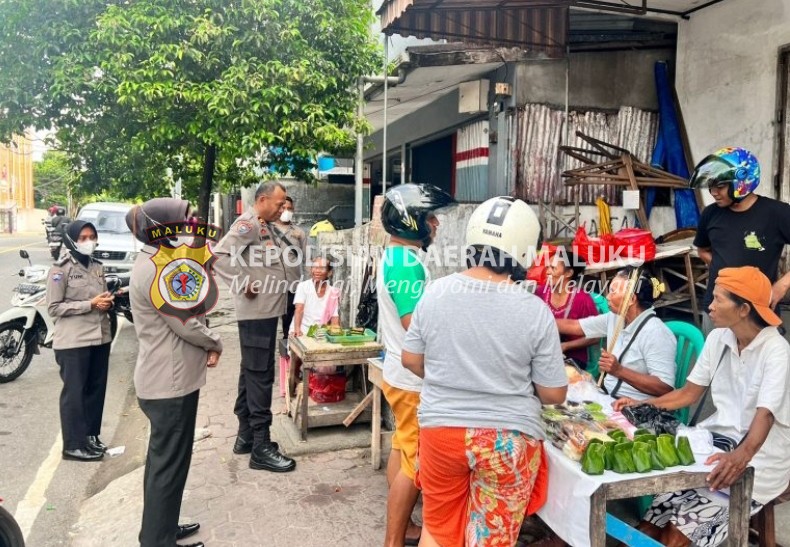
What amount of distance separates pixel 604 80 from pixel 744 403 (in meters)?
5.73

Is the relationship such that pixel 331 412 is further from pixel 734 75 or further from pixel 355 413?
pixel 734 75

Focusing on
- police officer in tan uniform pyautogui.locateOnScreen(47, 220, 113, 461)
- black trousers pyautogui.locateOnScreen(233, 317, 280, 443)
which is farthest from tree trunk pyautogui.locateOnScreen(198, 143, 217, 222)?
black trousers pyautogui.locateOnScreen(233, 317, 280, 443)

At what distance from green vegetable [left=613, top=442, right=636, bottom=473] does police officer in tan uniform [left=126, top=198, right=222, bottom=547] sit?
6.72 ft

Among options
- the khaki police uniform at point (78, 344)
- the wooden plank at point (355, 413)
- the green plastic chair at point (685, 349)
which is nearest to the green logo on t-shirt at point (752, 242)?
the green plastic chair at point (685, 349)

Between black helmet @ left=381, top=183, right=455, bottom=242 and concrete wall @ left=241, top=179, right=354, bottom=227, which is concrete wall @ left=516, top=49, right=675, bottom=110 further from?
concrete wall @ left=241, top=179, right=354, bottom=227

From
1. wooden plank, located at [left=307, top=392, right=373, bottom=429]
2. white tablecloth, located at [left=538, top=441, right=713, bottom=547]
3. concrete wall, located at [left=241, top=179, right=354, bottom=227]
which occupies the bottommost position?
wooden plank, located at [left=307, top=392, right=373, bottom=429]

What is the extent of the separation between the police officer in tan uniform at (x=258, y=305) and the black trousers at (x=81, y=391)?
4.01 ft

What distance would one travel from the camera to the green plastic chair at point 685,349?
3.57 m

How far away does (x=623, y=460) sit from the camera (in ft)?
7.66

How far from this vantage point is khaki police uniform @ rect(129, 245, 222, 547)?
9.94 feet

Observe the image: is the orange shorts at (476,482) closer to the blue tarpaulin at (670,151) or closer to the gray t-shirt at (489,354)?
the gray t-shirt at (489,354)

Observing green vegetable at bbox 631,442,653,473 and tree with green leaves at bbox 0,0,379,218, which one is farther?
tree with green leaves at bbox 0,0,379,218

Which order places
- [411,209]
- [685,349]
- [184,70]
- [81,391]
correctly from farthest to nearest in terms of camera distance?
[184,70]
[81,391]
[685,349]
[411,209]

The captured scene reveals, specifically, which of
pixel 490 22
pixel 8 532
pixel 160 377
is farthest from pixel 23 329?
pixel 490 22
